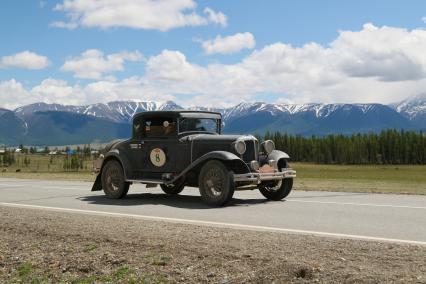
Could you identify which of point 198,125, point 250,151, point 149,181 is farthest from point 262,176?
point 149,181

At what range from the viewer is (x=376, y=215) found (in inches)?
429

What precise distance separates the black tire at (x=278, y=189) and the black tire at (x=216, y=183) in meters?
1.58

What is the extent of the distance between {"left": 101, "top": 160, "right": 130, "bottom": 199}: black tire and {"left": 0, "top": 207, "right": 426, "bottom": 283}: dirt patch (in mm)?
5598

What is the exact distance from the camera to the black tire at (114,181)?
49.1ft

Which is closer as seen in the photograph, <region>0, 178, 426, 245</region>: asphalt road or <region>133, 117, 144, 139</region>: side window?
<region>0, 178, 426, 245</region>: asphalt road

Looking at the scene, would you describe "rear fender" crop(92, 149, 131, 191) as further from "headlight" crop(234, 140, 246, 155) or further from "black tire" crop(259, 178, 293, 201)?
"black tire" crop(259, 178, 293, 201)

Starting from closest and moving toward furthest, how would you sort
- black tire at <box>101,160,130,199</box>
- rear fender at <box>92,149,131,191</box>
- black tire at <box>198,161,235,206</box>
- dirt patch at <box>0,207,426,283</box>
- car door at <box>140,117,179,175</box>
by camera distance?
dirt patch at <box>0,207,426,283</box>, black tire at <box>198,161,235,206</box>, car door at <box>140,117,179,175</box>, rear fender at <box>92,149,131,191</box>, black tire at <box>101,160,130,199</box>

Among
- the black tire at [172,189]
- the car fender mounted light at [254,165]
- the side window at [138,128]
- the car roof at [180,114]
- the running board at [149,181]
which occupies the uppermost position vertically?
the car roof at [180,114]

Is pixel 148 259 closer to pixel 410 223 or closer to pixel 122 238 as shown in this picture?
pixel 122 238

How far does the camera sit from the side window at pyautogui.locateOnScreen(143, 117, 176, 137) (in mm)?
14258

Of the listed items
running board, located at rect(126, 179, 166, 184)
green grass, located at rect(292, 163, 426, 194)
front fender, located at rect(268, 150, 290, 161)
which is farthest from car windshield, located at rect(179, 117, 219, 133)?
green grass, located at rect(292, 163, 426, 194)

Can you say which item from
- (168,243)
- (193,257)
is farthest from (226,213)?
(193,257)

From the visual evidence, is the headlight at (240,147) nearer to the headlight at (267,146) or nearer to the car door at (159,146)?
the headlight at (267,146)

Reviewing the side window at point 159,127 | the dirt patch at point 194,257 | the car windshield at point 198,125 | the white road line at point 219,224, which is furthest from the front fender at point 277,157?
the dirt patch at point 194,257
